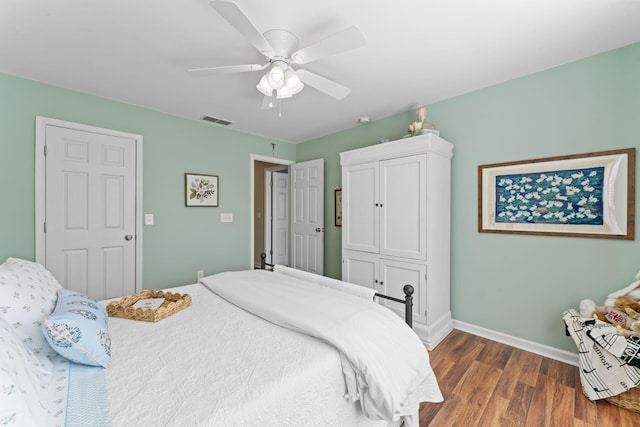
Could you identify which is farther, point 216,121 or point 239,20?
point 216,121

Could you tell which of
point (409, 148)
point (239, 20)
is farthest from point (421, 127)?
point (239, 20)

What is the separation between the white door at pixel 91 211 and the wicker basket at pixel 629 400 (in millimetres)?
4101

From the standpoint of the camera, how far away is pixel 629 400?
5.52ft

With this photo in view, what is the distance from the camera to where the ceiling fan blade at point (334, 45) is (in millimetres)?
1433

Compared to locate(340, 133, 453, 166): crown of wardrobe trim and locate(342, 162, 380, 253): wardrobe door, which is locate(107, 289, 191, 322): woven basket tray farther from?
locate(340, 133, 453, 166): crown of wardrobe trim

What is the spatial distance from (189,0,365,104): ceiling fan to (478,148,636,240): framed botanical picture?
172cm

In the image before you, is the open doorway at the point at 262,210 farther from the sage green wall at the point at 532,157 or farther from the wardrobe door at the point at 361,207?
the sage green wall at the point at 532,157

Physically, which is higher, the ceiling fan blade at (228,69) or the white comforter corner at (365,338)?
the ceiling fan blade at (228,69)

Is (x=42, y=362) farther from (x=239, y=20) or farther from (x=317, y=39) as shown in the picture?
(x=317, y=39)

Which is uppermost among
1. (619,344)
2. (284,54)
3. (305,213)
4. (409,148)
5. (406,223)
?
(284,54)

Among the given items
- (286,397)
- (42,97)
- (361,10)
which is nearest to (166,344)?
(286,397)

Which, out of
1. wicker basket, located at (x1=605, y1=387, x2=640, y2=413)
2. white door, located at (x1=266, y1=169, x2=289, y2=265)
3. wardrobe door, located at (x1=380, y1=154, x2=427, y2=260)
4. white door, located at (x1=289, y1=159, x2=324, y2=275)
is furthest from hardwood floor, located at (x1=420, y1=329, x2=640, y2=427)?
white door, located at (x1=266, y1=169, x2=289, y2=265)

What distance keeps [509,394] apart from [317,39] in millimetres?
2748

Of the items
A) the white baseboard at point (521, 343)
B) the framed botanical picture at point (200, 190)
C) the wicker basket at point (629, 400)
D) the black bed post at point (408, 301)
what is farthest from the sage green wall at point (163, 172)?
the wicker basket at point (629, 400)
